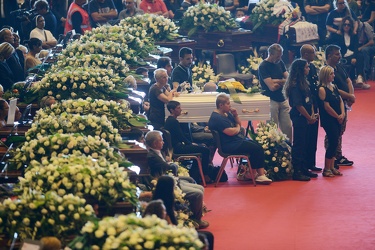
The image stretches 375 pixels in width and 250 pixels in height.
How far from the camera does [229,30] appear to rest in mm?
17266

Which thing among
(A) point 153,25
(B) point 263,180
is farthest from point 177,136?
(A) point 153,25

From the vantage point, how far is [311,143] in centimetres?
1285

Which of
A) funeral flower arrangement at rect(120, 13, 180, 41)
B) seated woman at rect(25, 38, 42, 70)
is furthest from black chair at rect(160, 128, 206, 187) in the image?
funeral flower arrangement at rect(120, 13, 180, 41)

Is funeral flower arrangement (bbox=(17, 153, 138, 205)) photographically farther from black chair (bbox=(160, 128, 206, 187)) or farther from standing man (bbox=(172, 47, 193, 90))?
standing man (bbox=(172, 47, 193, 90))

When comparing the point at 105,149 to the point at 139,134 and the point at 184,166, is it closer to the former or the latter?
the point at 139,134

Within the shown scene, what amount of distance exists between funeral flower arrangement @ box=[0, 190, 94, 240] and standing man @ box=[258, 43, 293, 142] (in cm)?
700

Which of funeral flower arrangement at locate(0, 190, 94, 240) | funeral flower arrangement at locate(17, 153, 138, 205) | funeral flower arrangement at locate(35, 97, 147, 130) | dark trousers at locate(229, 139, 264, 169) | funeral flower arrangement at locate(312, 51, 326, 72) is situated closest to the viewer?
funeral flower arrangement at locate(0, 190, 94, 240)

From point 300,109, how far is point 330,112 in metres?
0.37

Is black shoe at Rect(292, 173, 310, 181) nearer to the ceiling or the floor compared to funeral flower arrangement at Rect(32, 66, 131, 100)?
nearer to the floor

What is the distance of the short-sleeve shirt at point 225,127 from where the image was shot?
479 inches

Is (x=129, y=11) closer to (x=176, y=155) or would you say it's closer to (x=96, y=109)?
(x=176, y=155)

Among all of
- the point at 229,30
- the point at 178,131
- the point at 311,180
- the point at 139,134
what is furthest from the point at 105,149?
the point at 229,30

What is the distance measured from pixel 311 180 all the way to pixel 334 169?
1.24ft

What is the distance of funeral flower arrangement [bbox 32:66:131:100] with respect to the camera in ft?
33.9
